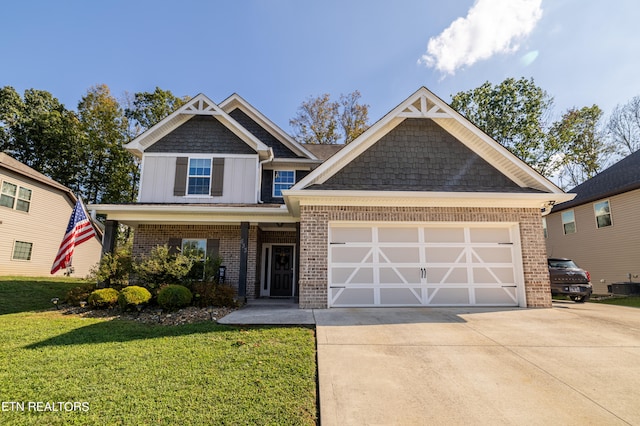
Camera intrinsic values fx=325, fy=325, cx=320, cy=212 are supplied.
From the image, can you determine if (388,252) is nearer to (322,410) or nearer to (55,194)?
(322,410)

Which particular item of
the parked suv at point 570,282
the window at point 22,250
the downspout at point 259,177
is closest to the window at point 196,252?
the downspout at point 259,177

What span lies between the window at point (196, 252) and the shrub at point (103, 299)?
2.20m

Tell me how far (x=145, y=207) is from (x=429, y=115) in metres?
9.40

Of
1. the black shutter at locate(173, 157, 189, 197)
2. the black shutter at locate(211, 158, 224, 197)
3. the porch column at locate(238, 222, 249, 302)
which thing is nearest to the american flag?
the black shutter at locate(173, 157, 189, 197)

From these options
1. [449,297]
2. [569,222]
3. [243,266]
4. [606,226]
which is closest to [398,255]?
[449,297]

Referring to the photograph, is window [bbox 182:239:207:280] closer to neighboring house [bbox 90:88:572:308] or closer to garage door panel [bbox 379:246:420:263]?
neighboring house [bbox 90:88:572:308]

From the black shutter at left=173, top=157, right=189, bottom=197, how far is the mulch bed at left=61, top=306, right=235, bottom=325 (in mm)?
4895

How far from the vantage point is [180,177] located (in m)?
12.4

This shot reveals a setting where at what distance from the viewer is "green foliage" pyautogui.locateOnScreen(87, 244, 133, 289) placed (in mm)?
9852

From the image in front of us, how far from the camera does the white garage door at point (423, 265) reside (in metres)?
8.83

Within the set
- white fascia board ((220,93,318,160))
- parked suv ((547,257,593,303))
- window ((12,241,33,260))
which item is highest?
white fascia board ((220,93,318,160))

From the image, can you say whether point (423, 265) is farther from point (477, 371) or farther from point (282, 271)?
point (282, 271)

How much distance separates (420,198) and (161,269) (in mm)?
7627

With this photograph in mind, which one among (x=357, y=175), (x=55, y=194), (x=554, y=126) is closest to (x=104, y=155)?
(x=55, y=194)
